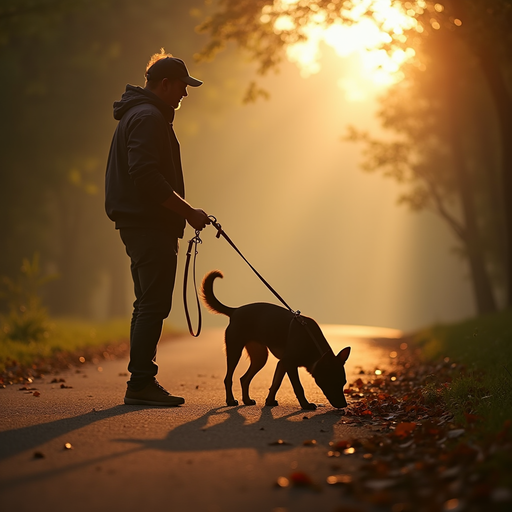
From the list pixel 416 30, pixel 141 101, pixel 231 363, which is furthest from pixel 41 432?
pixel 416 30

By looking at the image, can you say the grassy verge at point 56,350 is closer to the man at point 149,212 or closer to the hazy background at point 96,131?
the man at point 149,212

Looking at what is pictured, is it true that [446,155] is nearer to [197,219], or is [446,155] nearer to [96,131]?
[96,131]

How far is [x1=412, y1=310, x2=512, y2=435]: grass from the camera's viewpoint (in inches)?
Answer: 179

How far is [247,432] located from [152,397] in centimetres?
145

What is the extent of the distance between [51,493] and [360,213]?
141118 mm

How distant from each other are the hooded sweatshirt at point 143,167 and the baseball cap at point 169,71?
Answer: 17cm

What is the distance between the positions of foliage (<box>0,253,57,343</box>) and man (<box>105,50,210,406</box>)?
21.8 ft

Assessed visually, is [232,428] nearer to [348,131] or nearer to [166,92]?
[166,92]

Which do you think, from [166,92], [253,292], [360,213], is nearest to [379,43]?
[166,92]

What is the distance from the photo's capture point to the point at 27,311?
1282cm

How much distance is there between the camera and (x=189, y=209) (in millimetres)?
5957

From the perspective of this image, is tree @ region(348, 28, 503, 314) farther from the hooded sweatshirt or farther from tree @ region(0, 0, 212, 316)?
the hooded sweatshirt

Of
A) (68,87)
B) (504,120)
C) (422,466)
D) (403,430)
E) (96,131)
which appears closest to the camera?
(422,466)

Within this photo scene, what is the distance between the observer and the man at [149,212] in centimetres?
594
